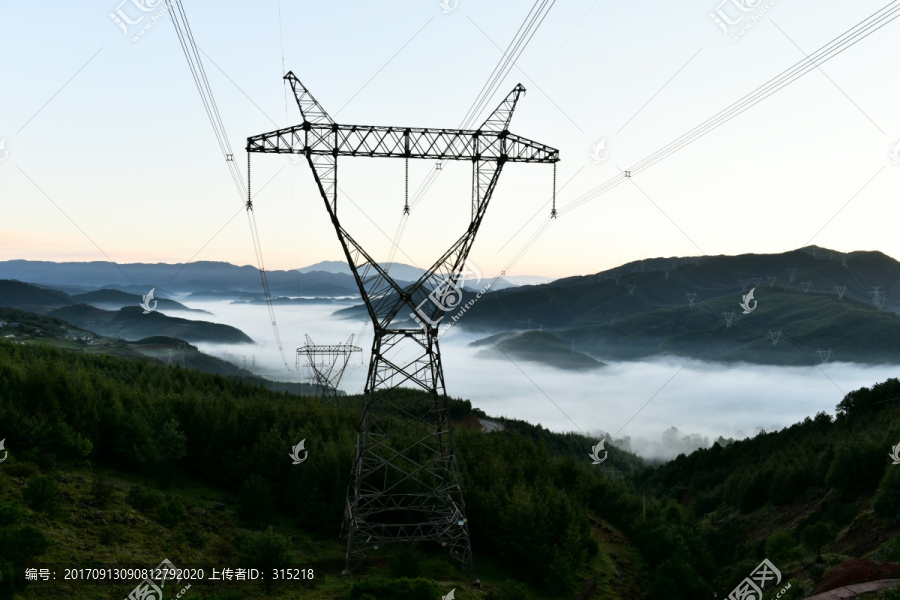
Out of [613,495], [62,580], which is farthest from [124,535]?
[613,495]

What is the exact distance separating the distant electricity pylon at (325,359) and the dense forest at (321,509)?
14.1 metres

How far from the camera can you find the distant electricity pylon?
8525 cm

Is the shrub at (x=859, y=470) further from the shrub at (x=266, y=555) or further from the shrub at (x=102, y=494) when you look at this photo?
the shrub at (x=102, y=494)

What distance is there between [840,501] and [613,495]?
21.1 m

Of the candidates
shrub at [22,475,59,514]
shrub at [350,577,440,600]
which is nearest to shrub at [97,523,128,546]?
shrub at [22,475,59,514]

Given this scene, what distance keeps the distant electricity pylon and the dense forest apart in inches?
556

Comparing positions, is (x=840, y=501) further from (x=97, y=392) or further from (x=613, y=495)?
(x=97, y=392)

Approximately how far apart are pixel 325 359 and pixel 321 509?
42303mm

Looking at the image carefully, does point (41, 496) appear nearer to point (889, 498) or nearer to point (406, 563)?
point (406, 563)

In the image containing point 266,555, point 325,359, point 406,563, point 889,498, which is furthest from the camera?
point 325,359

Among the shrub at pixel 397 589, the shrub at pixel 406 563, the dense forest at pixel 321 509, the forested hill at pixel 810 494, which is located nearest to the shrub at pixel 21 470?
the dense forest at pixel 321 509

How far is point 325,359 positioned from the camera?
8875cm

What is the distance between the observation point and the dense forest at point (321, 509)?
34.2 m

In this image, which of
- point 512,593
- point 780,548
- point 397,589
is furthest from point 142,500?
point 780,548
